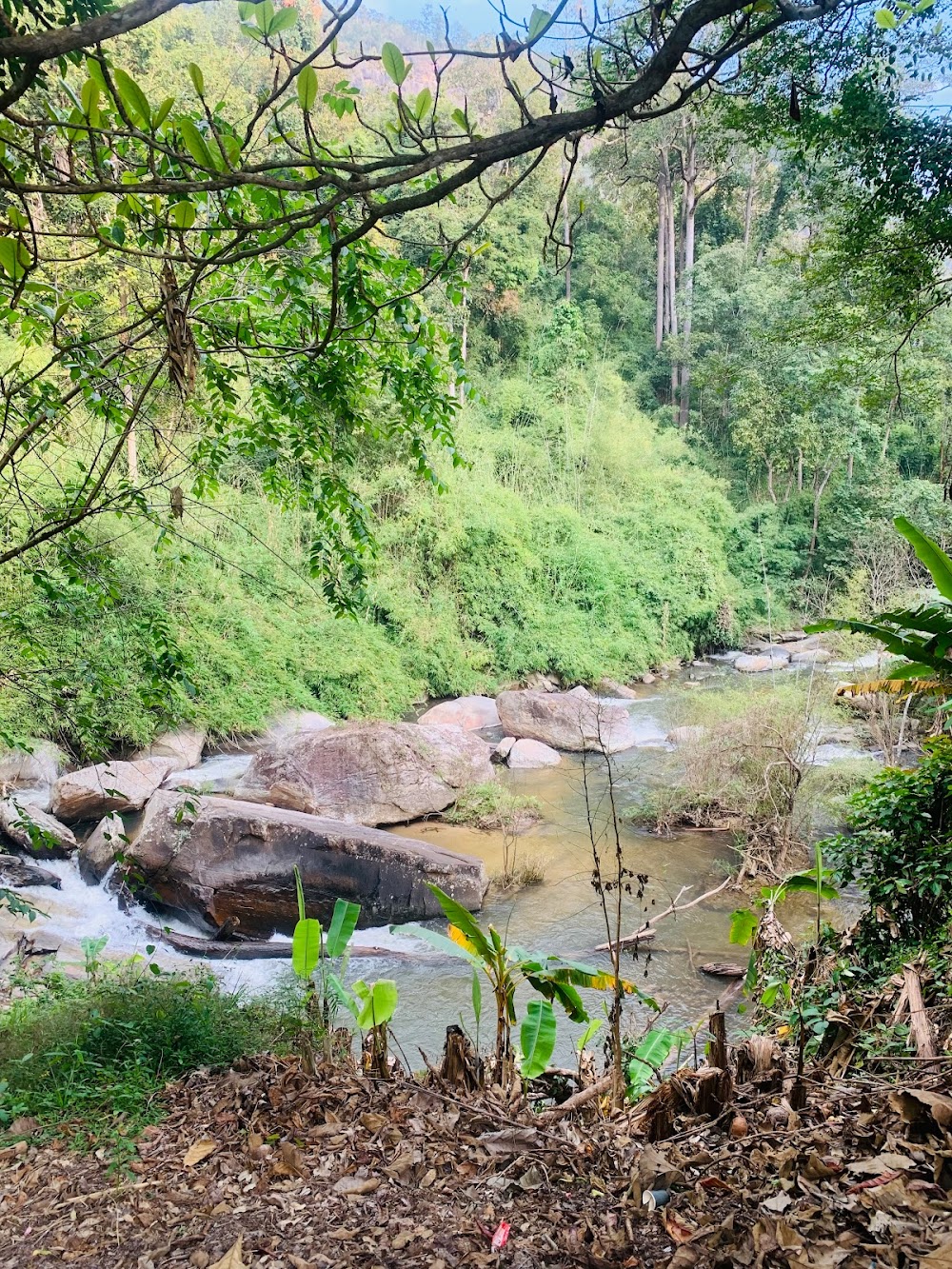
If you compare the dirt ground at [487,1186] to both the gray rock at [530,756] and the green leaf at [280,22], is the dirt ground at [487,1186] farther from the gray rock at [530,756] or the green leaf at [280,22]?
the gray rock at [530,756]

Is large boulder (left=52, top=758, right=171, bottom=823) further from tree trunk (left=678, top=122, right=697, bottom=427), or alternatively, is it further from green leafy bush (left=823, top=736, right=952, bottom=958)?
tree trunk (left=678, top=122, right=697, bottom=427)

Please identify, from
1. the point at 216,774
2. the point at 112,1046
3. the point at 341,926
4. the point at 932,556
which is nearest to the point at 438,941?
the point at 341,926

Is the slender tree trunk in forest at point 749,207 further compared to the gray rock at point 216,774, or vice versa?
the slender tree trunk in forest at point 749,207

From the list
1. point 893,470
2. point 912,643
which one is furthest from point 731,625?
point 912,643

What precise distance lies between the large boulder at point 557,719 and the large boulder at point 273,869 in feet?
15.0

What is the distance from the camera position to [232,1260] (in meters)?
1.72

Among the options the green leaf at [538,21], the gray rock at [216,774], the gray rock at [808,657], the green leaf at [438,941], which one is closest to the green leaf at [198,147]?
the green leaf at [538,21]

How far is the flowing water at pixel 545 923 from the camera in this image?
5.43 m

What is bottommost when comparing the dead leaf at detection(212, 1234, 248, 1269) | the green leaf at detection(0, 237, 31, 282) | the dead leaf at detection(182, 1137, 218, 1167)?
the dead leaf at detection(182, 1137, 218, 1167)

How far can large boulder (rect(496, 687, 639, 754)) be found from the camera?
11141 millimetres

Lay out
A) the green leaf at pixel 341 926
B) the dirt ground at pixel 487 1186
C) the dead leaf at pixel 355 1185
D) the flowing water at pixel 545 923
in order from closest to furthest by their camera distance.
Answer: the dirt ground at pixel 487 1186, the dead leaf at pixel 355 1185, the green leaf at pixel 341 926, the flowing water at pixel 545 923

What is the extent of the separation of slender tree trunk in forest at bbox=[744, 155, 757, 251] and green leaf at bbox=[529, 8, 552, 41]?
71.4 ft

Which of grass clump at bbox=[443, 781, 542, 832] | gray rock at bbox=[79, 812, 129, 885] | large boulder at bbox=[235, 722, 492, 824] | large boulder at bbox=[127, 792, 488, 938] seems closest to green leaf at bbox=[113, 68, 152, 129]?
large boulder at bbox=[127, 792, 488, 938]

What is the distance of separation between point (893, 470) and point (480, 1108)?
17.8 meters
